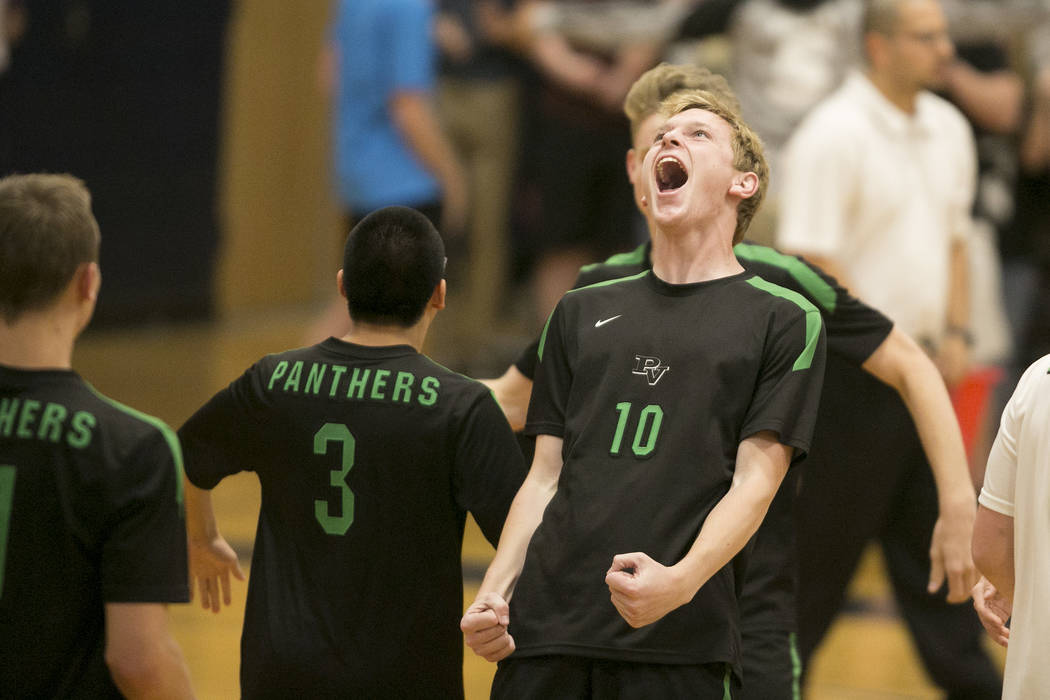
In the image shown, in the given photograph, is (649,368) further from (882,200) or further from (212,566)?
(882,200)

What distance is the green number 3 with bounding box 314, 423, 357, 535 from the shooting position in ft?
9.95

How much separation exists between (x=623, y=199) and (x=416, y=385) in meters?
7.22

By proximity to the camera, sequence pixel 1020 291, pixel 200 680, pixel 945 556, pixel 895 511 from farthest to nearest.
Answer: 1. pixel 1020 291
2. pixel 200 680
3. pixel 895 511
4. pixel 945 556

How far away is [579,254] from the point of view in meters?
10.1

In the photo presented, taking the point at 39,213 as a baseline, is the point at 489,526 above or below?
below

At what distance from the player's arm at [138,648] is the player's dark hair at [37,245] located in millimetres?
545

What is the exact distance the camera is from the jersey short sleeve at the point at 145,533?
104 inches

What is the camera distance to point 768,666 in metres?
3.60

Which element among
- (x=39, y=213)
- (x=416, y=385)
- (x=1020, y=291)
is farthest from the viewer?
(x=1020, y=291)

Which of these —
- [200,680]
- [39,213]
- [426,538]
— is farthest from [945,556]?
[200,680]

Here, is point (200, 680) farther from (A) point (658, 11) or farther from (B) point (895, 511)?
(A) point (658, 11)

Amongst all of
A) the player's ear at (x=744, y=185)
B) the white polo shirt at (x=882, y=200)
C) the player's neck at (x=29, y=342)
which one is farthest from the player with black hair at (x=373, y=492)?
the white polo shirt at (x=882, y=200)

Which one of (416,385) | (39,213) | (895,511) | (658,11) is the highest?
(658,11)

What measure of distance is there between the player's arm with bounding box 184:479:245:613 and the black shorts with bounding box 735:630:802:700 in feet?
3.81
